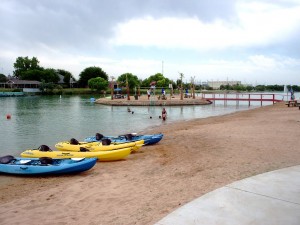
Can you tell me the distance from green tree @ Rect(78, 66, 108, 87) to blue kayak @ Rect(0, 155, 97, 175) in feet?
384

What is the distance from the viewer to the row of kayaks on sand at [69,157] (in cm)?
1075

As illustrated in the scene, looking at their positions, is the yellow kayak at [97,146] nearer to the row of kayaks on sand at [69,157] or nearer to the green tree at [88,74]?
the row of kayaks on sand at [69,157]

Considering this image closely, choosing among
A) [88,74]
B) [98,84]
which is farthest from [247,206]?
[88,74]

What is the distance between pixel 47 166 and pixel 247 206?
7634mm

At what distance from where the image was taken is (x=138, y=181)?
9.12 metres

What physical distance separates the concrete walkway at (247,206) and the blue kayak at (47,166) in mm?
5813

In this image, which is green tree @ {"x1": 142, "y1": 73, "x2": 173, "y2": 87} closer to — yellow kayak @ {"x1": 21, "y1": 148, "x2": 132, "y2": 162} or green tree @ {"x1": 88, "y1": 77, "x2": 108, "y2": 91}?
green tree @ {"x1": 88, "y1": 77, "x2": 108, "y2": 91}

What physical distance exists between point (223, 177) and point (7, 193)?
6.67 m

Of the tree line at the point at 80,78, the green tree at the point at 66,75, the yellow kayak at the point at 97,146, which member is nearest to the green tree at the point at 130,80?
the tree line at the point at 80,78

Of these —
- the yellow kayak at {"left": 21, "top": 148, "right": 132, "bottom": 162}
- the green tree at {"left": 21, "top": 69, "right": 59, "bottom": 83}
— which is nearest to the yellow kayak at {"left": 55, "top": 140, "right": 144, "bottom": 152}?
the yellow kayak at {"left": 21, "top": 148, "right": 132, "bottom": 162}

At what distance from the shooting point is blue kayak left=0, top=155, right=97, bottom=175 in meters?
10.7

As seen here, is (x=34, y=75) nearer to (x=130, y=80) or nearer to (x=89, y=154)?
(x=130, y=80)

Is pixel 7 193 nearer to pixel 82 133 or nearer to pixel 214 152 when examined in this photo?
pixel 214 152

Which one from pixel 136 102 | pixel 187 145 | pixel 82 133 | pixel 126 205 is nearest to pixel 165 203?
pixel 126 205
